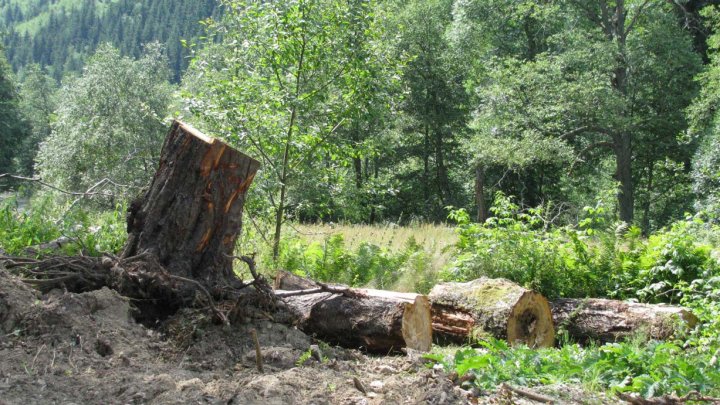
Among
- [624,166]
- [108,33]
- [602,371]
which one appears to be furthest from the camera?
[108,33]

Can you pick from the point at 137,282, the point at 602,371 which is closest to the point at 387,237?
the point at 137,282

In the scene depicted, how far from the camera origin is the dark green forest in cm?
967

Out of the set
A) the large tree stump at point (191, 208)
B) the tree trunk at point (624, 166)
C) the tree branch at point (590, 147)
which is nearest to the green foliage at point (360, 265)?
the large tree stump at point (191, 208)

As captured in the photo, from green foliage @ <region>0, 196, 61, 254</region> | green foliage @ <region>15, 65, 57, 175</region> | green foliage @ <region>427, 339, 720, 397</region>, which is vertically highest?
green foliage @ <region>15, 65, 57, 175</region>

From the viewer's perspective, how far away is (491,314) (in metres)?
7.96

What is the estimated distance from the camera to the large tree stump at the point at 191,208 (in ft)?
21.0

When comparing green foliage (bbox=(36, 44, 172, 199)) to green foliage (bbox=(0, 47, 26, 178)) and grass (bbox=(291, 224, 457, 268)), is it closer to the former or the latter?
green foliage (bbox=(0, 47, 26, 178))

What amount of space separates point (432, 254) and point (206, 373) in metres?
6.57

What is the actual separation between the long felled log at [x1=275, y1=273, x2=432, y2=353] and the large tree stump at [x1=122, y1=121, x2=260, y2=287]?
952 millimetres

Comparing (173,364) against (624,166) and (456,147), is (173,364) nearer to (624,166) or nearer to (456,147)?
(624,166)

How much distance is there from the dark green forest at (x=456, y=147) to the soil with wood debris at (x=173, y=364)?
0.62 meters

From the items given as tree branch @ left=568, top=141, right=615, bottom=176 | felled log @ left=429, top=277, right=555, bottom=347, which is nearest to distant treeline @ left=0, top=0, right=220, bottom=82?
tree branch @ left=568, top=141, right=615, bottom=176

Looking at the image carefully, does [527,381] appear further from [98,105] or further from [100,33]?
[100,33]

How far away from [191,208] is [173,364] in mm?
1635
